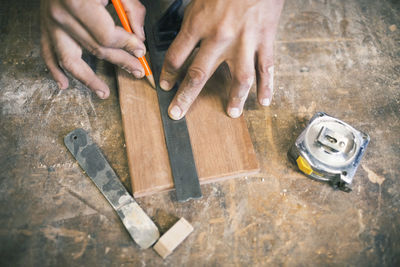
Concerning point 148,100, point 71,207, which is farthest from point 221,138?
point 71,207

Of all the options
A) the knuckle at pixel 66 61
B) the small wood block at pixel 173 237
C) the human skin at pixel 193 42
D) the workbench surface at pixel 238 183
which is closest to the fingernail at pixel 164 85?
the human skin at pixel 193 42

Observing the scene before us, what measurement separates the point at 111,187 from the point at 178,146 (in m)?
0.30

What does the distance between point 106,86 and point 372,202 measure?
122 cm

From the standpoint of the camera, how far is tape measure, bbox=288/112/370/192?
96cm

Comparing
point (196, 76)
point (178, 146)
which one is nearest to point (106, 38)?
point (196, 76)

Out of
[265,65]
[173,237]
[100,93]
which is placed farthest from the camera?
[100,93]

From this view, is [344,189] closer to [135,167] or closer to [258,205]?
[258,205]

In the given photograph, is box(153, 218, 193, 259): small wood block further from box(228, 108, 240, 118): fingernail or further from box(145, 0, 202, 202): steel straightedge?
box(228, 108, 240, 118): fingernail

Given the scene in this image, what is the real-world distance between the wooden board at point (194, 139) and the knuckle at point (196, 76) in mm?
130

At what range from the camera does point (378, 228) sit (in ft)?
3.24

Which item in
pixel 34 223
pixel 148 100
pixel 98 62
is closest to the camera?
pixel 34 223

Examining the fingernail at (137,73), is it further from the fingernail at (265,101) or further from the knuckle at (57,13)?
the fingernail at (265,101)

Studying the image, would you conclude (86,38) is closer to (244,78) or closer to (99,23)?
(99,23)

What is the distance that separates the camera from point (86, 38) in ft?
3.31
